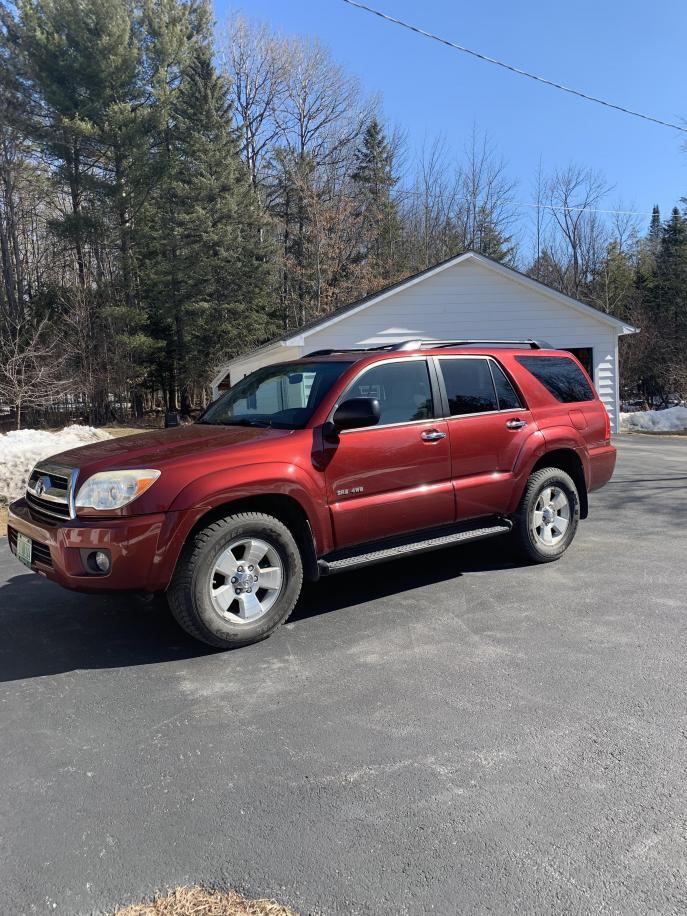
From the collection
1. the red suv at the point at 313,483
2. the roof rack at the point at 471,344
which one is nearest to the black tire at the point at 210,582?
the red suv at the point at 313,483

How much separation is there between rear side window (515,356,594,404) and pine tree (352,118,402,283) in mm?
28700

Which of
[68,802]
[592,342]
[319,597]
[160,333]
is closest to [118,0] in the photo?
[160,333]

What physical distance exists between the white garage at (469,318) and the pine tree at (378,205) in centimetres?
1719

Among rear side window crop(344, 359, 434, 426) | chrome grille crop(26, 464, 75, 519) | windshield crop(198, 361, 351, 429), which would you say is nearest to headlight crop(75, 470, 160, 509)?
chrome grille crop(26, 464, 75, 519)

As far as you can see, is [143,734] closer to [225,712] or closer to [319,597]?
[225,712]

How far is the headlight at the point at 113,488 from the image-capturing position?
374 centimetres

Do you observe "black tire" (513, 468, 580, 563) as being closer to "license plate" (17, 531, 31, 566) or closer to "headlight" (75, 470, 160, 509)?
"headlight" (75, 470, 160, 509)

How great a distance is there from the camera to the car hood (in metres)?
3.90

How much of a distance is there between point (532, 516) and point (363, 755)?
3.15m

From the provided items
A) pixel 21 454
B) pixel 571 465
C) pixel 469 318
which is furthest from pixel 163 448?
pixel 469 318

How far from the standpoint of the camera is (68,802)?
259 cm

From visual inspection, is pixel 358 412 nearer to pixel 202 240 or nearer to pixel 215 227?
pixel 202 240

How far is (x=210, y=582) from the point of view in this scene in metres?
3.87

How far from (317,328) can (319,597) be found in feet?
38.0
